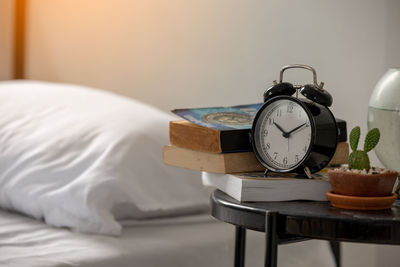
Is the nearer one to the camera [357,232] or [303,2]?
[357,232]

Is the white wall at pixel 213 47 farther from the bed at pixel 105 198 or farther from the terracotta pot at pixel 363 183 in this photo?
the terracotta pot at pixel 363 183

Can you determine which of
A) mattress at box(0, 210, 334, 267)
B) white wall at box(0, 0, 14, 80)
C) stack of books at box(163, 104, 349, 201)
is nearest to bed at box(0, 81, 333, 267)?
mattress at box(0, 210, 334, 267)

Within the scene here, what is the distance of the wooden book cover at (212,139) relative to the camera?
39.4 inches

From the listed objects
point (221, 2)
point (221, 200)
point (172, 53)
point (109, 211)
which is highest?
point (221, 2)

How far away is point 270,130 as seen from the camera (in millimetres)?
984

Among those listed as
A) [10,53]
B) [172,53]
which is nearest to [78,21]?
[10,53]

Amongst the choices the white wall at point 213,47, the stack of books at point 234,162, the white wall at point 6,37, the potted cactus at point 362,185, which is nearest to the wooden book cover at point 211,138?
the stack of books at point 234,162

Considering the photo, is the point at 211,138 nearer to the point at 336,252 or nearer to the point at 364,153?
the point at 364,153

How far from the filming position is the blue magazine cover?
1.04 m

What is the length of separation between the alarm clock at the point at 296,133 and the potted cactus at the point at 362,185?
0.05 meters

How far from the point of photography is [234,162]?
1004 millimetres

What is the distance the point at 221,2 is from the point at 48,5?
84cm

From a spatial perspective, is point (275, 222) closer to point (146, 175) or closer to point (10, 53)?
point (146, 175)

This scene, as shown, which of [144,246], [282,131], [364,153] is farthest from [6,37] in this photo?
[364,153]
